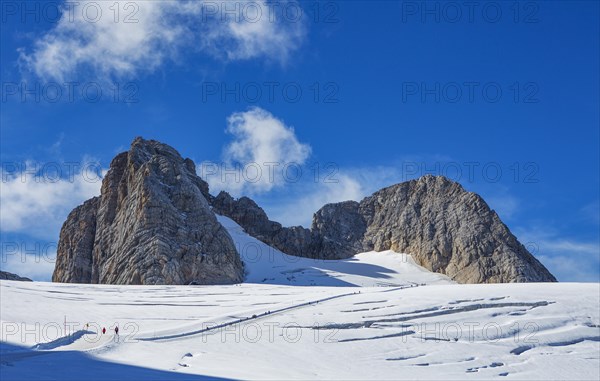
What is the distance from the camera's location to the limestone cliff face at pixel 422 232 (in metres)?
103

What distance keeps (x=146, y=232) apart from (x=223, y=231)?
11.0 meters

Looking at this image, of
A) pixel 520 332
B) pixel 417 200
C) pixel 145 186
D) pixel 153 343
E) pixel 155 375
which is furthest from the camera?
pixel 417 200

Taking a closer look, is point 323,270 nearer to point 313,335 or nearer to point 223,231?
point 223,231

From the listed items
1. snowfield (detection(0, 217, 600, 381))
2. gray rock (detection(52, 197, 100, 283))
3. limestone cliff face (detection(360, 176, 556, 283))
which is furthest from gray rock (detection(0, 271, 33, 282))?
limestone cliff face (detection(360, 176, 556, 283))

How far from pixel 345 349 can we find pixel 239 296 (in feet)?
67.5

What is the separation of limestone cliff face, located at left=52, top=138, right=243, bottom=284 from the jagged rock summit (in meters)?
0.16

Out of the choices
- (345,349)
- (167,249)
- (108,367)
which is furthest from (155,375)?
(167,249)

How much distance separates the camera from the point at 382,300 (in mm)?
A: 44500

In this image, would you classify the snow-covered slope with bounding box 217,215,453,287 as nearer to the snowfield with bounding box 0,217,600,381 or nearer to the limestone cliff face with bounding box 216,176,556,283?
the limestone cliff face with bounding box 216,176,556,283

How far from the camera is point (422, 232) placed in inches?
4486

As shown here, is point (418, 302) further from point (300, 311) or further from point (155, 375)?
point (155, 375)

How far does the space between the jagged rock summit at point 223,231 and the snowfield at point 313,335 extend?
29.6 metres

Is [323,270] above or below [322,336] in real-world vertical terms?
above

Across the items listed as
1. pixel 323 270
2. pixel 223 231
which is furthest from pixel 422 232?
pixel 223 231
